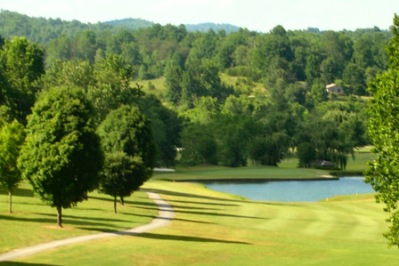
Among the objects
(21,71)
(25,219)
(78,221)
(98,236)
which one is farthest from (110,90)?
(98,236)

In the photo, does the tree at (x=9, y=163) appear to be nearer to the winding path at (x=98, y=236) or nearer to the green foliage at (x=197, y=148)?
the winding path at (x=98, y=236)

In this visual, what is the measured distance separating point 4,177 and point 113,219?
23.7ft

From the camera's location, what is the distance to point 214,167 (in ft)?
484

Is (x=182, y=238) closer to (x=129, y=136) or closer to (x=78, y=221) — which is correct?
(x=78, y=221)

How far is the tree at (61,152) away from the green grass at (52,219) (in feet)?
6.35

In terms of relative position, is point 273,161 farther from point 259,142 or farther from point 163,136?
point 163,136

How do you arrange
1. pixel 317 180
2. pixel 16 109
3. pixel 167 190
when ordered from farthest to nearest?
pixel 317 180, pixel 16 109, pixel 167 190

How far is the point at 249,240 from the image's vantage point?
156 feet

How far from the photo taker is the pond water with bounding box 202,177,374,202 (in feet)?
333

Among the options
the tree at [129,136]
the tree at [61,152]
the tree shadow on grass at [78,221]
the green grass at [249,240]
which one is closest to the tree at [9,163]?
the tree shadow on grass at [78,221]

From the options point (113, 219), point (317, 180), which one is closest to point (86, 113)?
point (113, 219)

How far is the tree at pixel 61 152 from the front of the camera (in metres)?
44.8

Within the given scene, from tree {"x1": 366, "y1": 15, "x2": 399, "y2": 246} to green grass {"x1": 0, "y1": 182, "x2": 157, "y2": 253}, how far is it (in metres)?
16.4

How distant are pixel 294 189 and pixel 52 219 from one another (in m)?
66.3
